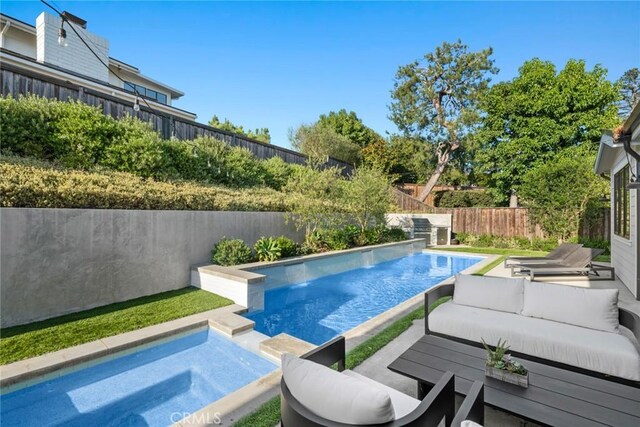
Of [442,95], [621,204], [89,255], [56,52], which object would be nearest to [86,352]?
[89,255]

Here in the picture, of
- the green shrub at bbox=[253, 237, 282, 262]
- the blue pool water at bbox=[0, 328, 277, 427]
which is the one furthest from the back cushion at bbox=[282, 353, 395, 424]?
the green shrub at bbox=[253, 237, 282, 262]

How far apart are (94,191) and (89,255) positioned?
1.22 meters

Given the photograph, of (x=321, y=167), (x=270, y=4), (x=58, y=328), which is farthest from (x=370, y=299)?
(x=321, y=167)

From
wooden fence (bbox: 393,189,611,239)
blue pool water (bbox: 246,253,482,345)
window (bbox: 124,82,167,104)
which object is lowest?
blue pool water (bbox: 246,253,482,345)

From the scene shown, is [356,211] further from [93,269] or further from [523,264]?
[93,269]

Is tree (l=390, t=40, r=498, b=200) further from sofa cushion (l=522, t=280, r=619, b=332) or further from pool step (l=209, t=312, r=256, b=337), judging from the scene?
pool step (l=209, t=312, r=256, b=337)

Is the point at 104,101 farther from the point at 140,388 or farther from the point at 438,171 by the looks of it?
the point at 438,171

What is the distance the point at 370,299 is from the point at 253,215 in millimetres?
4123

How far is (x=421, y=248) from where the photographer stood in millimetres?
15398

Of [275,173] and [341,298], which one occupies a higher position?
[275,173]

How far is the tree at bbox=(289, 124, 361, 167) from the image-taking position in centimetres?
2311

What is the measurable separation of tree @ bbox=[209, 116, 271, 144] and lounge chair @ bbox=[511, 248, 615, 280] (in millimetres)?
20108

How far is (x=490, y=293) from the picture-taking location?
3.97m

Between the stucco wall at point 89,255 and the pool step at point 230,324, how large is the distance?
233cm
